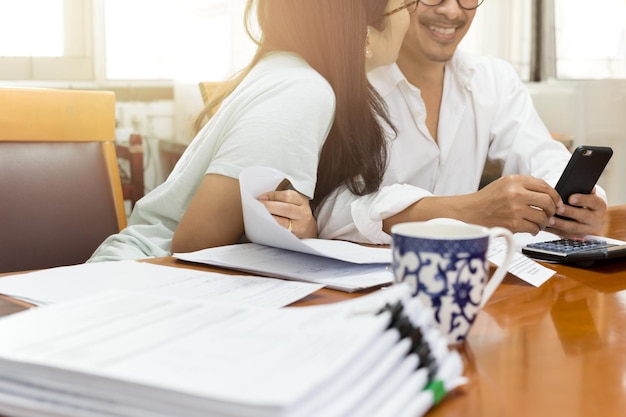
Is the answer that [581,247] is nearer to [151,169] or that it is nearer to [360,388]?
[360,388]

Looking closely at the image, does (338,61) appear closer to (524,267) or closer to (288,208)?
(288,208)

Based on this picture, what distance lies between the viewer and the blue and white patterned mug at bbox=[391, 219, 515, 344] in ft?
1.78

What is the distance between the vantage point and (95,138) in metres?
1.39

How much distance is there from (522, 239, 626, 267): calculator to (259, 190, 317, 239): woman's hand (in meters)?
0.31

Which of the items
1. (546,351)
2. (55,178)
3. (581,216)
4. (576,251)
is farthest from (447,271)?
(55,178)

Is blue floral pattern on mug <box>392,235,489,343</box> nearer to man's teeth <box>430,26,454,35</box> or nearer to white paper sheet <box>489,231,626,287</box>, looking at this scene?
white paper sheet <box>489,231,626,287</box>

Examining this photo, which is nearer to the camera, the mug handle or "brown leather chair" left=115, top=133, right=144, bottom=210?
the mug handle

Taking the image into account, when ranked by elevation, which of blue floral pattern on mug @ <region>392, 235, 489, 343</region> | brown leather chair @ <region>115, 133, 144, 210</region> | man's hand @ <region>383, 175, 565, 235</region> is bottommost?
brown leather chair @ <region>115, 133, 144, 210</region>

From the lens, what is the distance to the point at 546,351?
1.98 ft

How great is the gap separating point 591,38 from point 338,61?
228 centimetres

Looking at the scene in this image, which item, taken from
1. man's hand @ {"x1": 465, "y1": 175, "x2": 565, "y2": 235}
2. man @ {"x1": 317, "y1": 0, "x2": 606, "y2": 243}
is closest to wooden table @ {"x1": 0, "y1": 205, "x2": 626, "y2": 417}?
man's hand @ {"x1": 465, "y1": 175, "x2": 565, "y2": 235}

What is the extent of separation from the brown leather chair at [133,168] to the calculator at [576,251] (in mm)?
2215

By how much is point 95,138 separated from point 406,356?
1066 millimetres

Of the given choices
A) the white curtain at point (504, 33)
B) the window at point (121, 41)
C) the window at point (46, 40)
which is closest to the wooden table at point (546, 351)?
the window at point (121, 41)
